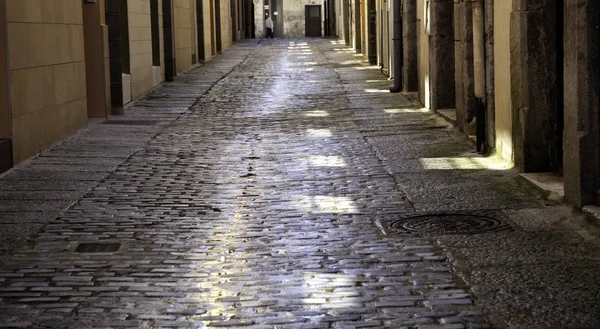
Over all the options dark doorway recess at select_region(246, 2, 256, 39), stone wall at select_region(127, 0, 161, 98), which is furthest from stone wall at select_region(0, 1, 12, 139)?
dark doorway recess at select_region(246, 2, 256, 39)

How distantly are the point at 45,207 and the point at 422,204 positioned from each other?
9.88ft

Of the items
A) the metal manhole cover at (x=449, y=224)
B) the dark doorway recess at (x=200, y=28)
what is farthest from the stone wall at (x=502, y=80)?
the dark doorway recess at (x=200, y=28)

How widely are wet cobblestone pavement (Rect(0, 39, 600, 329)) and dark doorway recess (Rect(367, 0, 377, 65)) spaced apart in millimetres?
15099

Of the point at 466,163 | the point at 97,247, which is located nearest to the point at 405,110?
the point at 466,163

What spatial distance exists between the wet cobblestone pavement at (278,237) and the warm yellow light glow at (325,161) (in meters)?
0.03

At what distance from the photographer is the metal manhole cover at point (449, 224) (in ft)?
24.6

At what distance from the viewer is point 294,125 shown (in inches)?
587

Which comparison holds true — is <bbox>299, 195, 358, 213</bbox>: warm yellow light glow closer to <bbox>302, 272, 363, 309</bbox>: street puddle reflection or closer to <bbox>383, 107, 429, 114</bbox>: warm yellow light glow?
<bbox>302, 272, 363, 309</bbox>: street puddle reflection

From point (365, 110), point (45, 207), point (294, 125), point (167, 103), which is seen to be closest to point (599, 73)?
point (45, 207)

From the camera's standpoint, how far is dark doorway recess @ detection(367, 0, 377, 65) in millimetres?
29438

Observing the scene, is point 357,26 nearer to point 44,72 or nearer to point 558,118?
point 44,72

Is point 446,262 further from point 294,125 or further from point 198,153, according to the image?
point 294,125

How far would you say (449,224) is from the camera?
7730 millimetres

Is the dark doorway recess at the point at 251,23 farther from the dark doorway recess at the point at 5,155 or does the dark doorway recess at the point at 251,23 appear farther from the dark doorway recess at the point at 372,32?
the dark doorway recess at the point at 5,155
